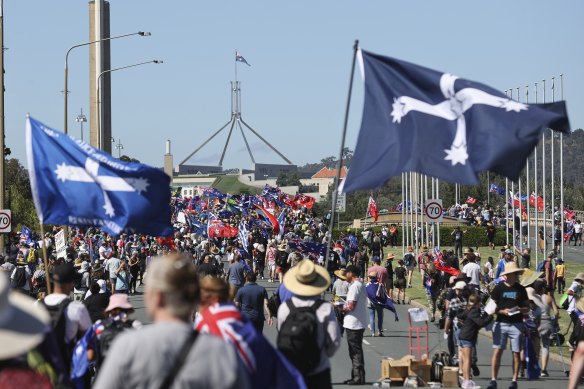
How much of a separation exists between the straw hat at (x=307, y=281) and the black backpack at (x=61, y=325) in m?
1.73

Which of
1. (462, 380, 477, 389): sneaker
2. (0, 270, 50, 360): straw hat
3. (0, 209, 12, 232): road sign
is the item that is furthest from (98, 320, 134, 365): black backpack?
(0, 209, 12, 232): road sign

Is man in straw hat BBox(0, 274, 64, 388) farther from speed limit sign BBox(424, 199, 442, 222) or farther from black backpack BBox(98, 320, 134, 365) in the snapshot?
speed limit sign BBox(424, 199, 442, 222)

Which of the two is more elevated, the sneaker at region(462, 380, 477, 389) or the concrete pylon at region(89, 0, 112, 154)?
the concrete pylon at region(89, 0, 112, 154)

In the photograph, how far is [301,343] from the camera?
902cm

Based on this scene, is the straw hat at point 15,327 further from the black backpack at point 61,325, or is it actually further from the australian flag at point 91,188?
the australian flag at point 91,188

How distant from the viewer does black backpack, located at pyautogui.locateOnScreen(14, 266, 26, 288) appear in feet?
81.4

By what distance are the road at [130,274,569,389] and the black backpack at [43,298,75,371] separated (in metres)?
6.86

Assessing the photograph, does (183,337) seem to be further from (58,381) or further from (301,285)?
(301,285)

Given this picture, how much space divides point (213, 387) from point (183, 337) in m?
0.24

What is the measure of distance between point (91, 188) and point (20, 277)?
14.9 meters

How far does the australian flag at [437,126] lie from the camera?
10438 millimetres

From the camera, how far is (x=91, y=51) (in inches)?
3597

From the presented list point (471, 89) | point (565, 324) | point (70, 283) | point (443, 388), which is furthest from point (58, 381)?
point (565, 324)

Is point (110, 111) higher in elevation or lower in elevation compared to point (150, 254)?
higher
